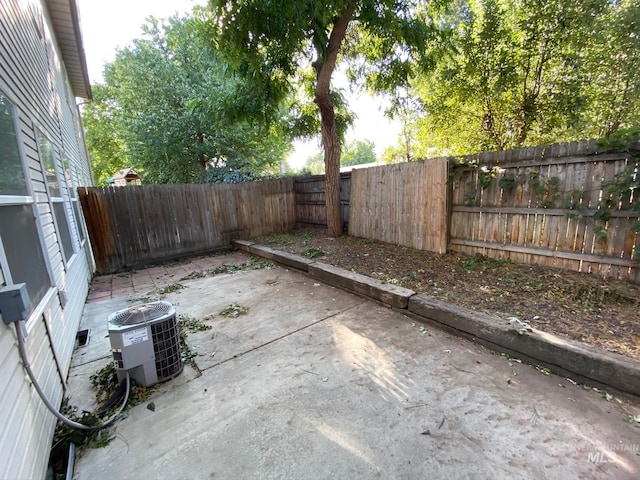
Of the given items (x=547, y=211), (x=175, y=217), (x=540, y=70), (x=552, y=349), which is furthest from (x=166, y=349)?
(x=540, y=70)

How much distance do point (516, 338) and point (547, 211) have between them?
2.13 meters

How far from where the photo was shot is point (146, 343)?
6.98ft

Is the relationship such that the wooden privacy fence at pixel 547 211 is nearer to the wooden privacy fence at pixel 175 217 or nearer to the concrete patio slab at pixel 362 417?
the concrete patio slab at pixel 362 417

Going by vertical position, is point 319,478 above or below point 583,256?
below

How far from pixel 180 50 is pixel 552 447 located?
638 inches

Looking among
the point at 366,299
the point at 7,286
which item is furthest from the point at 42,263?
the point at 366,299

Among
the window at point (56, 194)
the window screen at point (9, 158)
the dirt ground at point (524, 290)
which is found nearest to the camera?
the window screen at point (9, 158)

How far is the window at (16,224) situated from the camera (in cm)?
168

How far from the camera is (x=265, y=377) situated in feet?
7.49

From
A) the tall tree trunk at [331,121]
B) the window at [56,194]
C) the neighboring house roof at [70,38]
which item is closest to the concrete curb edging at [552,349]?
the tall tree trunk at [331,121]

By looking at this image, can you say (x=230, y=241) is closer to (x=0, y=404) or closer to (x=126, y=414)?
(x=126, y=414)

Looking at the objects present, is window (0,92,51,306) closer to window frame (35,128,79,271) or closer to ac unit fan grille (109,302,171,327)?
ac unit fan grille (109,302,171,327)

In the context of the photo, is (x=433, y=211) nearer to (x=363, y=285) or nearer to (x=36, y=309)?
(x=363, y=285)

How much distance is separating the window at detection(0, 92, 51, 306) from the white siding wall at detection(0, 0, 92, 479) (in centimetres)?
11
